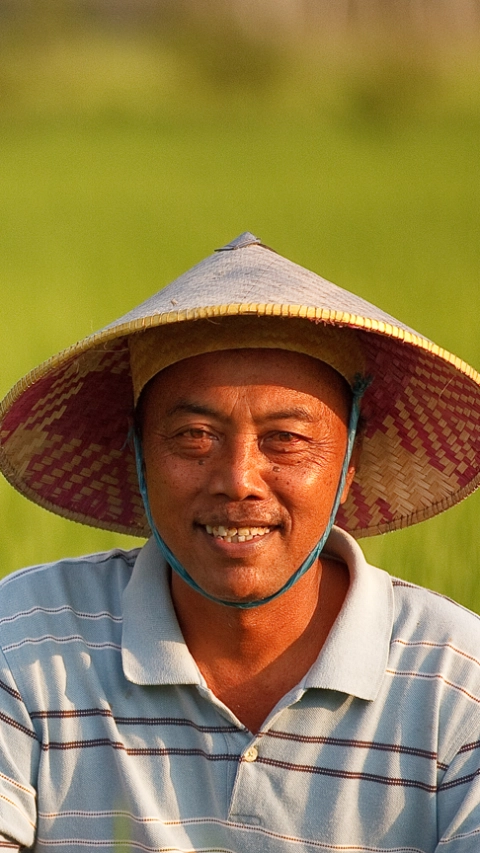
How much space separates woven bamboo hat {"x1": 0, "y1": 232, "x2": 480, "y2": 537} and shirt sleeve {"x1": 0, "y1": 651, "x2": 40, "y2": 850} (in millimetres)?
419

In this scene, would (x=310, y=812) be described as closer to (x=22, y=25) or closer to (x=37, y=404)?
(x=37, y=404)

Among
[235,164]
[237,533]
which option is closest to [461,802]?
[237,533]

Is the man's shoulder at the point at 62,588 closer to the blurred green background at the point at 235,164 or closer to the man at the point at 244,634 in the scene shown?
the man at the point at 244,634

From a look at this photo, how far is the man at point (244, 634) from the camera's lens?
2041 mm

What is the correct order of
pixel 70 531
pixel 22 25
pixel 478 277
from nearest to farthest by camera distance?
pixel 70 531
pixel 478 277
pixel 22 25

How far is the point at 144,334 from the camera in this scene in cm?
214

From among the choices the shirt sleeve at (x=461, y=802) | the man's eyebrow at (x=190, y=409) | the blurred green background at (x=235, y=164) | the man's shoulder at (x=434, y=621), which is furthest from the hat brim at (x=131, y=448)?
the blurred green background at (x=235, y=164)

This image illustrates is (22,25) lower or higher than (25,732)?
higher

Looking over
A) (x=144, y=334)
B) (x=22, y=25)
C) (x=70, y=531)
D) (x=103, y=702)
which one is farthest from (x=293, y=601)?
(x=22, y=25)

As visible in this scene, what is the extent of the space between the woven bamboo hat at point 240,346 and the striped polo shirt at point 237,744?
0.97 feet

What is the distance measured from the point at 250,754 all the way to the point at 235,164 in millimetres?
9347

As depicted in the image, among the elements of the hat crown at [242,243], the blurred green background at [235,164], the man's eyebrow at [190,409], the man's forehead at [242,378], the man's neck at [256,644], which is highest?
the blurred green background at [235,164]

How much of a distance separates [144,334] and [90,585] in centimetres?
46

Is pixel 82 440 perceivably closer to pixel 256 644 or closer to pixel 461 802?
pixel 256 644
